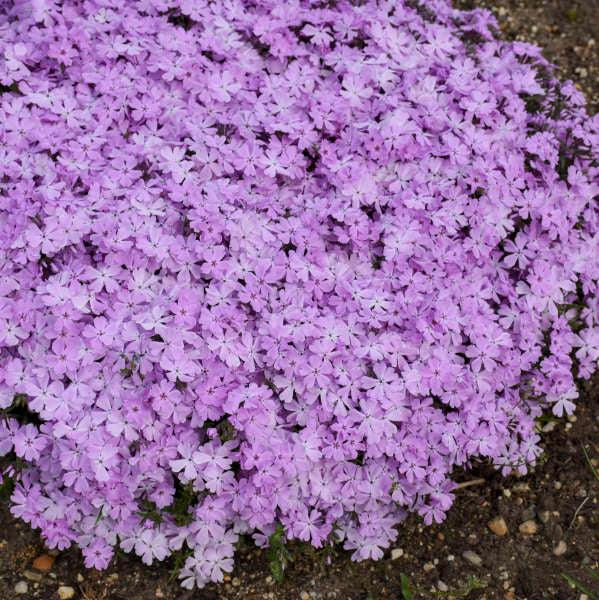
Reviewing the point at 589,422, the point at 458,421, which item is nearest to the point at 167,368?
the point at 458,421

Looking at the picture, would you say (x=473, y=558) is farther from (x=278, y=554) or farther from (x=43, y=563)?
Answer: (x=43, y=563)

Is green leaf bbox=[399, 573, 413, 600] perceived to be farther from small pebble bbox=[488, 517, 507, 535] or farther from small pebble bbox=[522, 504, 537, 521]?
small pebble bbox=[522, 504, 537, 521]

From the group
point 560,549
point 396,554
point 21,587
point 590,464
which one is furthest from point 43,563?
point 590,464

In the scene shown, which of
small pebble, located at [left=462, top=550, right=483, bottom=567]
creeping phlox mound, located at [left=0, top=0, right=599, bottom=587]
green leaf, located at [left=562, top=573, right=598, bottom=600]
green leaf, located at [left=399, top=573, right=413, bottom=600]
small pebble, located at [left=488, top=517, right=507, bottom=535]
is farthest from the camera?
small pebble, located at [left=488, top=517, right=507, bottom=535]

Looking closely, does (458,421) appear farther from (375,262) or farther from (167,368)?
(167,368)

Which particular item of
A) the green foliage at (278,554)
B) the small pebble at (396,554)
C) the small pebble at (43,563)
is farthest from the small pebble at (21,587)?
the small pebble at (396,554)

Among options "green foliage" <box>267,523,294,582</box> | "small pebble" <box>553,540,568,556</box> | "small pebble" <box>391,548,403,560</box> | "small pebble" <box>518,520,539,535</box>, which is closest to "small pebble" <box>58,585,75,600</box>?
"green foliage" <box>267,523,294,582</box>

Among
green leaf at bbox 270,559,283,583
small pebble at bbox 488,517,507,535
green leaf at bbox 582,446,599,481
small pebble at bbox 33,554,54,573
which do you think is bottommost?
small pebble at bbox 33,554,54,573
